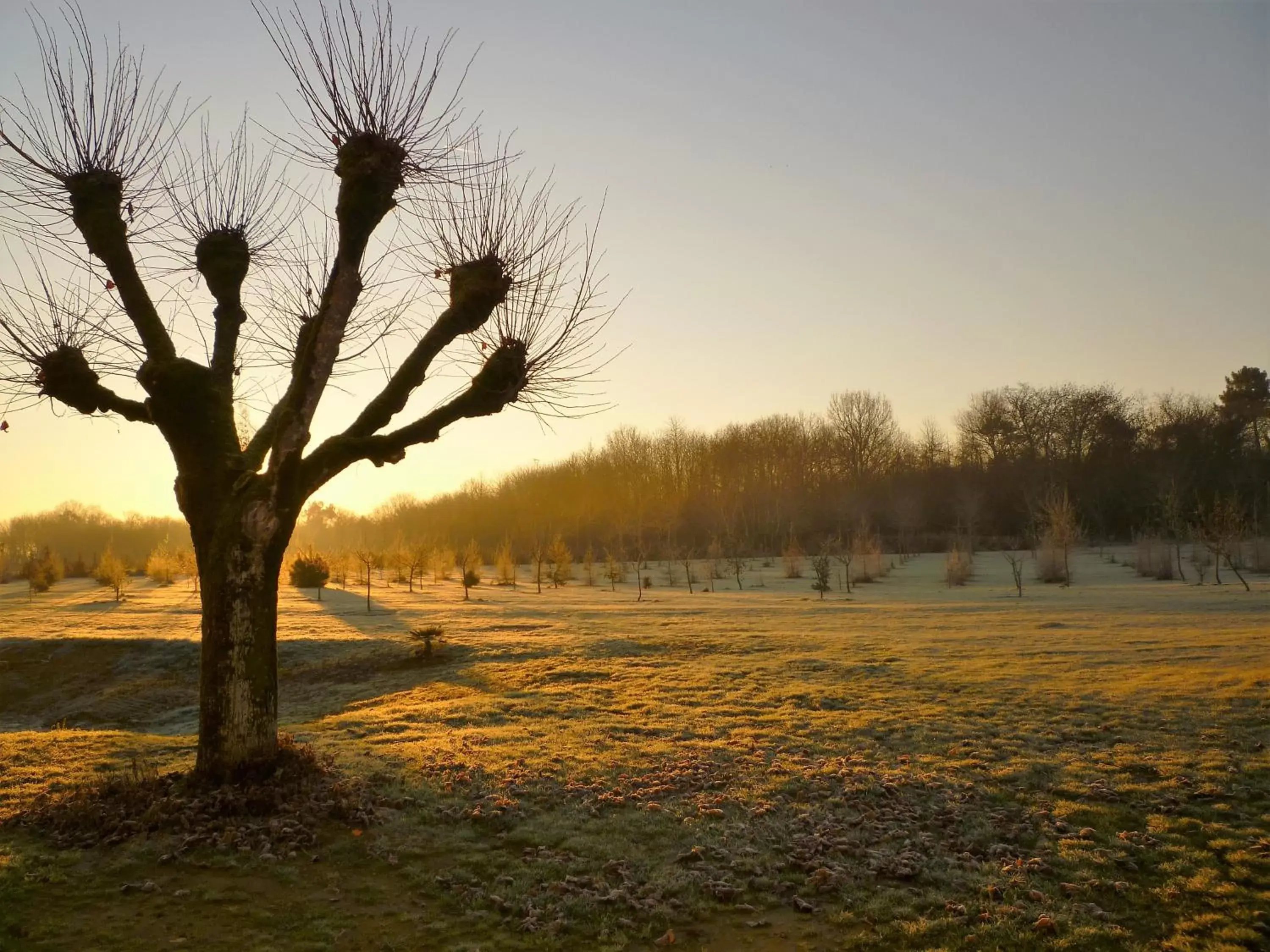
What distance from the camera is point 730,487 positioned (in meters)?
82.5

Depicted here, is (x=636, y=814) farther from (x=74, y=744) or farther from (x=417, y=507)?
(x=417, y=507)

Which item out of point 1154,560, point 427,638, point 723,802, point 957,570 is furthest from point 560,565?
point 723,802

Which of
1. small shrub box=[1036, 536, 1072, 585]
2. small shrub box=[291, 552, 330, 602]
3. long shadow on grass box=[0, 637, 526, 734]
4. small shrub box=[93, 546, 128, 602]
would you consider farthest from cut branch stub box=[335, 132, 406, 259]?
small shrub box=[1036, 536, 1072, 585]

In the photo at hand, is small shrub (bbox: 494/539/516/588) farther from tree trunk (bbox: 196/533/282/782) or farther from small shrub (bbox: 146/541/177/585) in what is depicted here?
tree trunk (bbox: 196/533/282/782)

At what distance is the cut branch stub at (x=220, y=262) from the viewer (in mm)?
9367

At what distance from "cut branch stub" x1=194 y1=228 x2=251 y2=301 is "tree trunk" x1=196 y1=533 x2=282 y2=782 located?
10.6 feet

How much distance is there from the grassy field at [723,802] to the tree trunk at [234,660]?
977 mm

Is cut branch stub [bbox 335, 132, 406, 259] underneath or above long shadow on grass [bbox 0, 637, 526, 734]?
above

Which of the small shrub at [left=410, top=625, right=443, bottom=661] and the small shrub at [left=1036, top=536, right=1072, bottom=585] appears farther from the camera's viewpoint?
the small shrub at [left=1036, top=536, right=1072, bottom=585]

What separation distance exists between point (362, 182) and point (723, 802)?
743 cm

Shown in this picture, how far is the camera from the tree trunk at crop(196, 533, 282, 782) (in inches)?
309

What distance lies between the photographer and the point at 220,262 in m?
9.37

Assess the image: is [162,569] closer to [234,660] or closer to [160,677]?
[160,677]

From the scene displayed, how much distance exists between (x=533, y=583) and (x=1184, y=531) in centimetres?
4486
